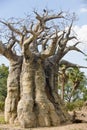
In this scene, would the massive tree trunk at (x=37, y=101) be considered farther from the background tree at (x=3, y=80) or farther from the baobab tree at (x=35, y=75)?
the background tree at (x=3, y=80)

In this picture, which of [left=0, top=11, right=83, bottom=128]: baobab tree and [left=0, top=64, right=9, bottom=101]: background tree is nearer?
[left=0, top=11, right=83, bottom=128]: baobab tree

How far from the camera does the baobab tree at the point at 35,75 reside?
14.5 meters

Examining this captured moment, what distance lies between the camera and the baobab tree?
47.6 feet

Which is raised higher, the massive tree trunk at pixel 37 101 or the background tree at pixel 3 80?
the background tree at pixel 3 80

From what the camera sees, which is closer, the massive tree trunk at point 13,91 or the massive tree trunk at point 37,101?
the massive tree trunk at point 37,101

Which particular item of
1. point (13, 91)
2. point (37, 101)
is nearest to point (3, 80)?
point (13, 91)

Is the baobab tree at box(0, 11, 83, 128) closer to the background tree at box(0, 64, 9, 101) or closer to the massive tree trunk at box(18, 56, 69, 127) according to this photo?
the massive tree trunk at box(18, 56, 69, 127)

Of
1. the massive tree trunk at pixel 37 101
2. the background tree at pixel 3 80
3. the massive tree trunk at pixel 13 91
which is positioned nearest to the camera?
the massive tree trunk at pixel 37 101

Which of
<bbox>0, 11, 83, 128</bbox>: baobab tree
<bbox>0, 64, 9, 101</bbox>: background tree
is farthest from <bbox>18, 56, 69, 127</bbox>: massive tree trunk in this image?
<bbox>0, 64, 9, 101</bbox>: background tree

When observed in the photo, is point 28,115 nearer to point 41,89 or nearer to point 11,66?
point 41,89

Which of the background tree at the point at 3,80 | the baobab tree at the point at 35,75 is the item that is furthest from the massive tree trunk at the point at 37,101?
the background tree at the point at 3,80

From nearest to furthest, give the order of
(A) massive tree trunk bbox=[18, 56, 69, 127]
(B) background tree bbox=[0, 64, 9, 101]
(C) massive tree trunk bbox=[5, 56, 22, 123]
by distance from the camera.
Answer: (A) massive tree trunk bbox=[18, 56, 69, 127]
(C) massive tree trunk bbox=[5, 56, 22, 123]
(B) background tree bbox=[0, 64, 9, 101]

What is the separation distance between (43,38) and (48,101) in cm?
351

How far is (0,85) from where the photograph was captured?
140 ft
